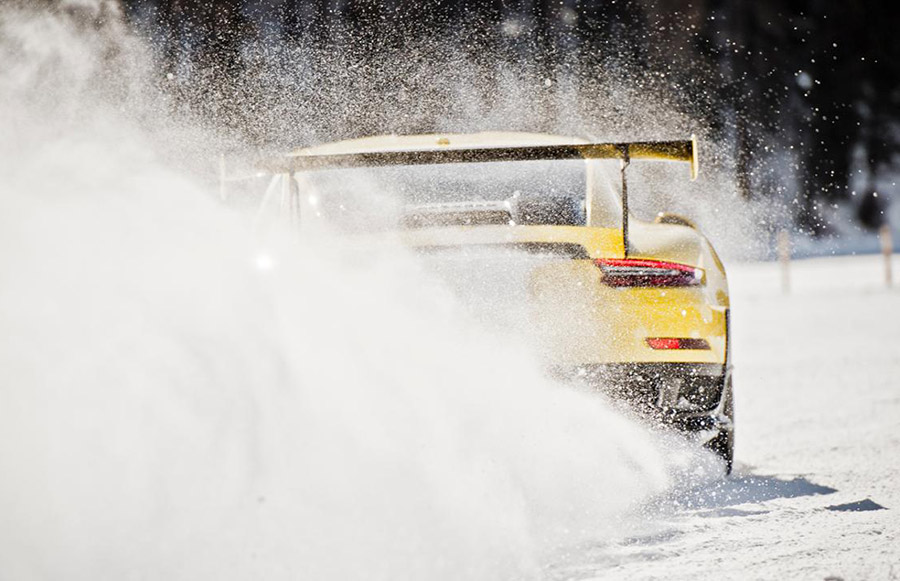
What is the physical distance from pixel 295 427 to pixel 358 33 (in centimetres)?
1646

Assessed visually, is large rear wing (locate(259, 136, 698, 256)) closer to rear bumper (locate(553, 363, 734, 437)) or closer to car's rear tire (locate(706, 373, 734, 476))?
rear bumper (locate(553, 363, 734, 437))

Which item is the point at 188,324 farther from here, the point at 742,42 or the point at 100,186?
the point at 742,42

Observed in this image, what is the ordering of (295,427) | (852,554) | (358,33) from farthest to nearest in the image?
(358,33), (295,427), (852,554)

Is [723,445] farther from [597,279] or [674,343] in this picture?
[597,279]

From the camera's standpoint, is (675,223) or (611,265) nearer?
(611,265)

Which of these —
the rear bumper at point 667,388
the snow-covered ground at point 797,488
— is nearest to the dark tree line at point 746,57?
the snow-covered ground at point 797,488

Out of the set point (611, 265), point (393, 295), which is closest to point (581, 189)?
point (611, 265)

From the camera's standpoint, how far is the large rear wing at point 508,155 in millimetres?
3314

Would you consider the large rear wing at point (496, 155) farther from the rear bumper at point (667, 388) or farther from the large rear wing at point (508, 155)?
the rear bumper at point (667, 388)

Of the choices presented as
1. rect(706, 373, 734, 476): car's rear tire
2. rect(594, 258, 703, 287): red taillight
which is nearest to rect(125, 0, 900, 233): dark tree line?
rect(706, 373, 734, 476): car's rear tire

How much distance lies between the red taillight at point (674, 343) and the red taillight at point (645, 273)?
184 millimetres

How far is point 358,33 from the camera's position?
18.8 meters

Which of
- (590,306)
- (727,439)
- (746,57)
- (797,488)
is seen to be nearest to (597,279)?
(590,306)

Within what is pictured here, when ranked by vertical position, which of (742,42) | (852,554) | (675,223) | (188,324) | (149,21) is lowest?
(852,554)
